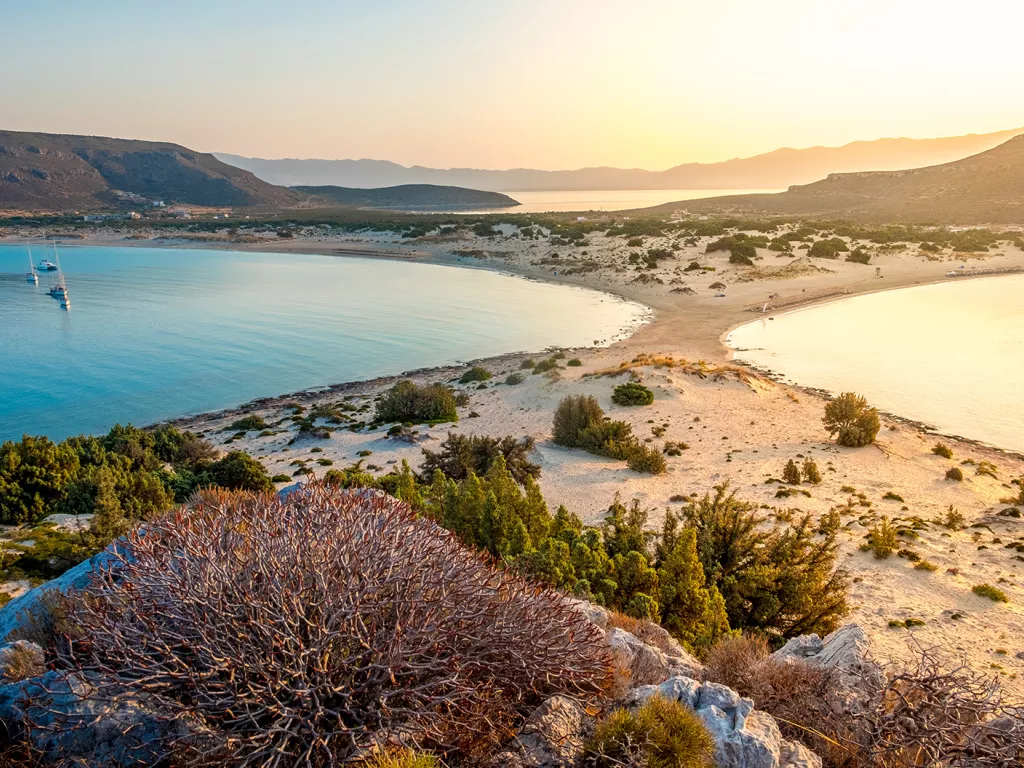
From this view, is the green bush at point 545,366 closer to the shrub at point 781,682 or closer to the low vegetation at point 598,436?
the low vegetation at point 598,436

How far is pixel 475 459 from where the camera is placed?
44.7 feet

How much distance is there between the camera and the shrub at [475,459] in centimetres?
1328

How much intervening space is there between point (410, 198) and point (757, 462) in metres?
172

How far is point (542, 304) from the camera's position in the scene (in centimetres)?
3878

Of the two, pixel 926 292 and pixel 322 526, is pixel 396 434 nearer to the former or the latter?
pixel 322 526

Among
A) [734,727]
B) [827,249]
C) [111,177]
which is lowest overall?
[734,727]

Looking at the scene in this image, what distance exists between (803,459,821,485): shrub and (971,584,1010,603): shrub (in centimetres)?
475

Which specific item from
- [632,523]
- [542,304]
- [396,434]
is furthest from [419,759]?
[542,304]

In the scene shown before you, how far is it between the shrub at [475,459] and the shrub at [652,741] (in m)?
9.66

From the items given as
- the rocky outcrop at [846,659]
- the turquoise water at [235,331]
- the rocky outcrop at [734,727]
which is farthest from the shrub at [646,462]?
the turquoise water at [235,331]

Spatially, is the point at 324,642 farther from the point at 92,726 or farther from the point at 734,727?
the point at 734,727

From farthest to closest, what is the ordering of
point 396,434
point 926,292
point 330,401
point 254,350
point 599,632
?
point 926,292 → point 254,350 → point 330,401 → point 396,434 → point 599,632

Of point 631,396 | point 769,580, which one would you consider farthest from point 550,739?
point 631,396

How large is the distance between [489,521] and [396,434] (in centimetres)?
888
